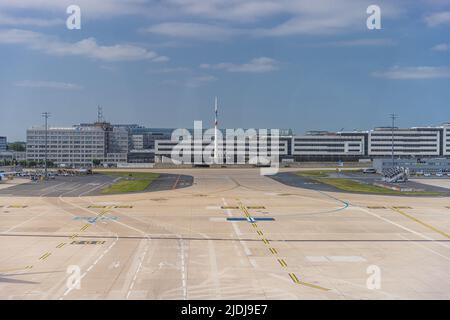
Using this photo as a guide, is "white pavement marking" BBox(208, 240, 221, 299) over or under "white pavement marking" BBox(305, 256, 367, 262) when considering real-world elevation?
over

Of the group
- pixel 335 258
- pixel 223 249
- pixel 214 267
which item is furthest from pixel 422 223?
pixel 214 267

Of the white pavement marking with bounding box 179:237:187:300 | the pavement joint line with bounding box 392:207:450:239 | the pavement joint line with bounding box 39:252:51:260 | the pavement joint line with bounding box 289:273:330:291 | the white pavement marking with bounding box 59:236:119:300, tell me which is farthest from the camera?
the pavement joint line with bounding box 392:207:450:239

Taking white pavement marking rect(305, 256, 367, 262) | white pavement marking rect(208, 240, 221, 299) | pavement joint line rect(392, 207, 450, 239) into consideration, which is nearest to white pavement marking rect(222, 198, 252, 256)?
white pavement marking rect(208, 240, 221, 299)

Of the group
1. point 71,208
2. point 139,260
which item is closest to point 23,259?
point 139,260

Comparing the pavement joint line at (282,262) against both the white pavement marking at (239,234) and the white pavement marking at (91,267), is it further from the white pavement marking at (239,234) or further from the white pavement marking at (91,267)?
the white pavement marking at (91,267)

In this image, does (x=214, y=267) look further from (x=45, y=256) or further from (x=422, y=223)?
(x=422, y=223)

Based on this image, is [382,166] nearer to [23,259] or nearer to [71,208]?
[71,208]

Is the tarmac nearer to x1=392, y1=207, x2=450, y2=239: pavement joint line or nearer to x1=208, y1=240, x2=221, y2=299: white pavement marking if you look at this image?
x1=208, y1=240, x2=221, y2=299: white pavement marking

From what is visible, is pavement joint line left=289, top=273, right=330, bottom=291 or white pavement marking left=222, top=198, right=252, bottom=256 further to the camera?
white pavement marking left=222, top=198, right=252, bottom=256

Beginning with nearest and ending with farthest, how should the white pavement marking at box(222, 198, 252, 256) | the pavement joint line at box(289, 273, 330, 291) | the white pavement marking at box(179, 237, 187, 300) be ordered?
the white pavement marking at box(179, 237, 187, 300), the pavement joint line at box(289, 273, 330, 291), the white pavement marking at box(222, 198, 252, 256)

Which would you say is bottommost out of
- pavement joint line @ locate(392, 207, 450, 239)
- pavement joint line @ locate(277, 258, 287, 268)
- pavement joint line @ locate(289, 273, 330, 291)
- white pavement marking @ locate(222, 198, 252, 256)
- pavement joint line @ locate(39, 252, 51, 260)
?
pavement joint line @ locate(392, 207, 450, 239)
